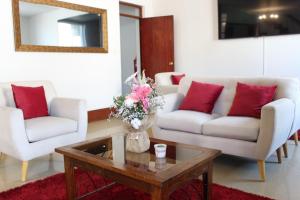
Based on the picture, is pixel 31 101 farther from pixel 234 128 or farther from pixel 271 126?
pixel 271 126

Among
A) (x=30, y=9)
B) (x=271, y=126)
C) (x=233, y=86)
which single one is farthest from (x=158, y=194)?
(x=30, y=9)

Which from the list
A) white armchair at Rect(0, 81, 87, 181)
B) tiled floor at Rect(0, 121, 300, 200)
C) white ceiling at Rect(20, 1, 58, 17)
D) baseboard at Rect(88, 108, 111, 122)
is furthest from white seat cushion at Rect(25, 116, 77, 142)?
baseboard at Rect(88, 108, 111, 122)

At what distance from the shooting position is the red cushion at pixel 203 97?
3.06 meters

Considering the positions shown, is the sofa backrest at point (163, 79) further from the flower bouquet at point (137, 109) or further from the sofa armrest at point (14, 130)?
the flower bouquet at point (137, 109)

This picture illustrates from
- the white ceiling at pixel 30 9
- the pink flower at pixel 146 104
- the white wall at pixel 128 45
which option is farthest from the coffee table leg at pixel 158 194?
the white wall at pixel 128 45

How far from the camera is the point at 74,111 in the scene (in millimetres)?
2990

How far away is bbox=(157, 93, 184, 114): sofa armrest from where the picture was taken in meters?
3.17

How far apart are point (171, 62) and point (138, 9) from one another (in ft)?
4.44

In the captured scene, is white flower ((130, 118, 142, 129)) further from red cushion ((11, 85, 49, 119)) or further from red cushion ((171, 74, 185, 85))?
red cushion ((171, 74, 185, 85))

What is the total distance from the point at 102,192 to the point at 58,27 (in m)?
3.12

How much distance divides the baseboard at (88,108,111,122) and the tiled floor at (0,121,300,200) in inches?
74.7

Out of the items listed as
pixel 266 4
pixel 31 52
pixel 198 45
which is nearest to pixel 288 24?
pixel 266 4

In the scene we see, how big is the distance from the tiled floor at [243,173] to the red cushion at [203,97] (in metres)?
0.55

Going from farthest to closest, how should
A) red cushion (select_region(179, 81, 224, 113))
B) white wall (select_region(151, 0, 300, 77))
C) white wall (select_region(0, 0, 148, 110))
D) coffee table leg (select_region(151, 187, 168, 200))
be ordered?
1. white wall (select_region(151, 0, 300, 77))
2. white wall (select_region(0, 0, 148, 110))
3. red cushion (select_region(179, 81, 224, 113))
4. coffee table leg (select_region(151, 187, 168, 200))
